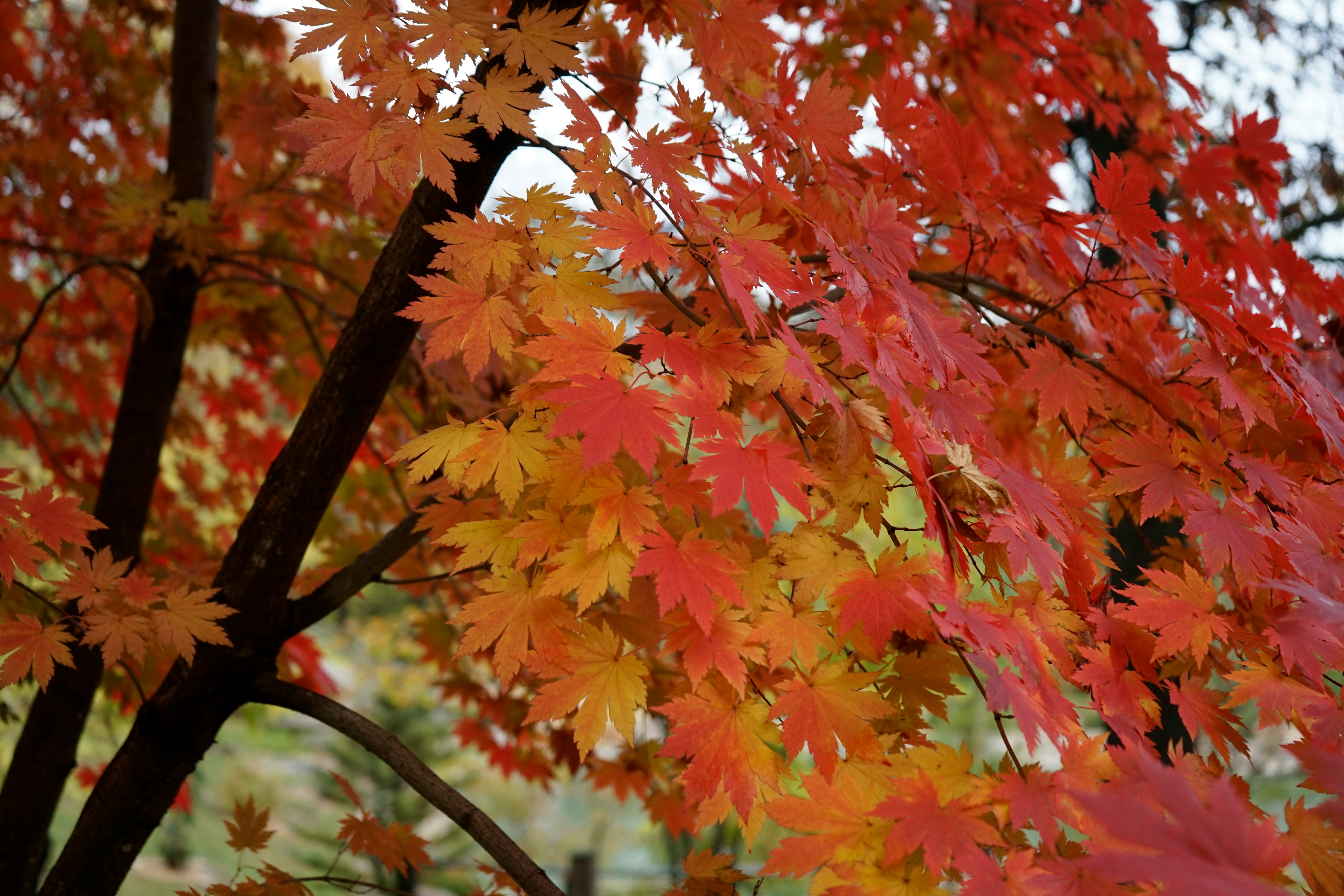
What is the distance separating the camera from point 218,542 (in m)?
3.59

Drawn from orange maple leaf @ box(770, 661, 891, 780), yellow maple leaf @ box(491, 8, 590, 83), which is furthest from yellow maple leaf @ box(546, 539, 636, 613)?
yellow maple leaf @ box(491, 8, 590, 83)

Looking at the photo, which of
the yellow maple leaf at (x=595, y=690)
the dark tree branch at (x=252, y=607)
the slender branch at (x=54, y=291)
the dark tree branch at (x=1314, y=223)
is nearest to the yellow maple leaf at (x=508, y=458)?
the yellow maple leaf at (x=595, y=690)

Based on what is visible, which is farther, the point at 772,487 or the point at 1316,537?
the point at 1316,537

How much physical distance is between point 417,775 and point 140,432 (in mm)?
1768

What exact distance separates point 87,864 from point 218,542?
6.91 ft

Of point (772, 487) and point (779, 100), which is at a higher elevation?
point (779, 100)

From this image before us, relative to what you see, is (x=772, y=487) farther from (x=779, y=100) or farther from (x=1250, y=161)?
(x=1250, y=161)

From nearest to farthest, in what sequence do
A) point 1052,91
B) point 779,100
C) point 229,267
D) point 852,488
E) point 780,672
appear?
1. point 852,488
2. point 780,672
3. point 779,100
4. point 1052,91
5. point 229,267

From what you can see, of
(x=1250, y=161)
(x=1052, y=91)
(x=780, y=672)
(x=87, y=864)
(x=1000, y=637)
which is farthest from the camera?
(x=1052, y=91)

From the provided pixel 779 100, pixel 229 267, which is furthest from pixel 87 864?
pixel 229 267

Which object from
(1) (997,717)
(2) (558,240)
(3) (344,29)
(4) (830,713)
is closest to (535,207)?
(2) (558,240)

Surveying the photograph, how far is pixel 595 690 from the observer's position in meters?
1.15

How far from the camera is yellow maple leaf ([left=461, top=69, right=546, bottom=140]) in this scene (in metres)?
1.25

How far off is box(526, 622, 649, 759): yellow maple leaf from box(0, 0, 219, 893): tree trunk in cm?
177
